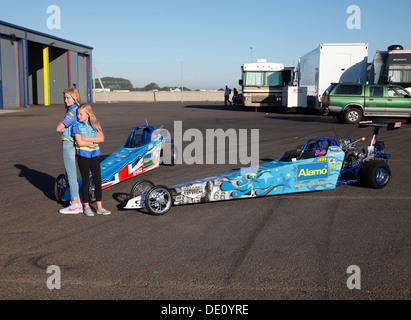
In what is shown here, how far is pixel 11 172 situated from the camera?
32.2 feet

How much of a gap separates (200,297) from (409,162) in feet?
29.1

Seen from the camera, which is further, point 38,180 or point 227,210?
point 38,180

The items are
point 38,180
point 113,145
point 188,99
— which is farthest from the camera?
point 188,99

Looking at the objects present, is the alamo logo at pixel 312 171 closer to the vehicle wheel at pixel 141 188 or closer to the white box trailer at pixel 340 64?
the vehicle wheel at pixel 141 188

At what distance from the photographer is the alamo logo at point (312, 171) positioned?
745 centimetres

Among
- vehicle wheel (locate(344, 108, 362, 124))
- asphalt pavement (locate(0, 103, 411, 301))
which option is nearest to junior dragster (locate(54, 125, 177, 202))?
asphalt pavement (locate(0, 103, 411, 301))

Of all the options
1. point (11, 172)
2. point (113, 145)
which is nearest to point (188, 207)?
point (11, 172)

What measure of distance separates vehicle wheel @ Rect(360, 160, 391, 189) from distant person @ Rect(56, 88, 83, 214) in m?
5.16

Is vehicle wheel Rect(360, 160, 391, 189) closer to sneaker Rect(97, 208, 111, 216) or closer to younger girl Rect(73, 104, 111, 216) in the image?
sneaker Rect(97, 208, 111, 216)

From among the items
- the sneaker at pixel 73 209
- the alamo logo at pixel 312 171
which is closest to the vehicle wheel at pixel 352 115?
the alamo logo at pixel 312 171

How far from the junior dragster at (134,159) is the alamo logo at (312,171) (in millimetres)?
3398

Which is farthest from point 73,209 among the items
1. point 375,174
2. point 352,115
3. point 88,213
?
point 352,115
